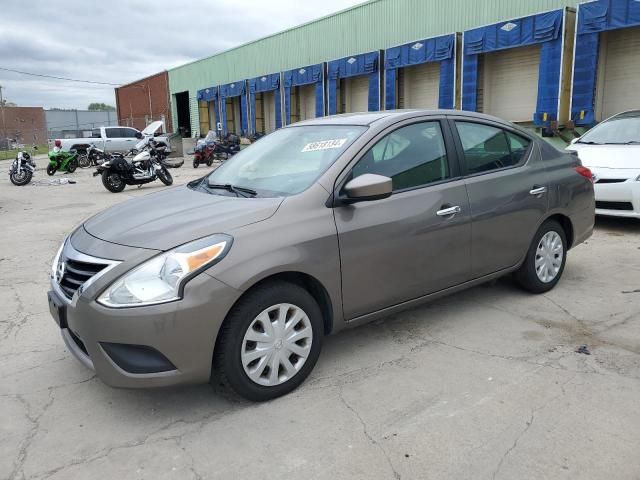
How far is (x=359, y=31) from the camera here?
64.7 ft

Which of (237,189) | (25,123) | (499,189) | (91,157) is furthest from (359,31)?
(25,123)

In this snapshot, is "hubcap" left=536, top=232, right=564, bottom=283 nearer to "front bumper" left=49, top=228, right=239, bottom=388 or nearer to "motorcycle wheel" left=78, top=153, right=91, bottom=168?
"front bumper" left=49, top=228, right=239, bottom=388

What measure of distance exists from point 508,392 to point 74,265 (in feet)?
Result: 8.44

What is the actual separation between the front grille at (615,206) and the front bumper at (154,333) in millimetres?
6182

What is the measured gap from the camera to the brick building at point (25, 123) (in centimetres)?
6089

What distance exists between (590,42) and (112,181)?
1222cm

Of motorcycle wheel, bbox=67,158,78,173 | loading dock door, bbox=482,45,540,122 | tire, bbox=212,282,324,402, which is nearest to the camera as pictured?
tire, bbox=212,282,324,402

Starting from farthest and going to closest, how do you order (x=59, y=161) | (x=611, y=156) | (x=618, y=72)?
(x=59, y=161) < (x=618, y=72) < (x=611, y=156)

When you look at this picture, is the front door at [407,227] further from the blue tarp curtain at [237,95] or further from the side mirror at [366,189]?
the blue tarp curtain at [237,95]

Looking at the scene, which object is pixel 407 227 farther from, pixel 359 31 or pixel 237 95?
pixel 237 95

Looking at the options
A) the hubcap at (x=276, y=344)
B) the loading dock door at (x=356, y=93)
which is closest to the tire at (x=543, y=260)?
the hubcap at (x=276, y=344)

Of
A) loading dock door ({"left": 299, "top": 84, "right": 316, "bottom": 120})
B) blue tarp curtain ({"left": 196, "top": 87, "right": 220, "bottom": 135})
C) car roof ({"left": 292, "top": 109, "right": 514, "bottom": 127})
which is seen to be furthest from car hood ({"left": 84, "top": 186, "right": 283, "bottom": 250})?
blue tarp curtain ({"left": 196, "top": 87, "right": 220, "bottom": 135})

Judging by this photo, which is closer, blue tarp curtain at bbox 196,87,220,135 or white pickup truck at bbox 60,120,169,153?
white pickup truck at bbox 60,120,169,153

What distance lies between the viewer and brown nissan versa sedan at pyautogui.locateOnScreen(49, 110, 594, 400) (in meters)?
2.66
